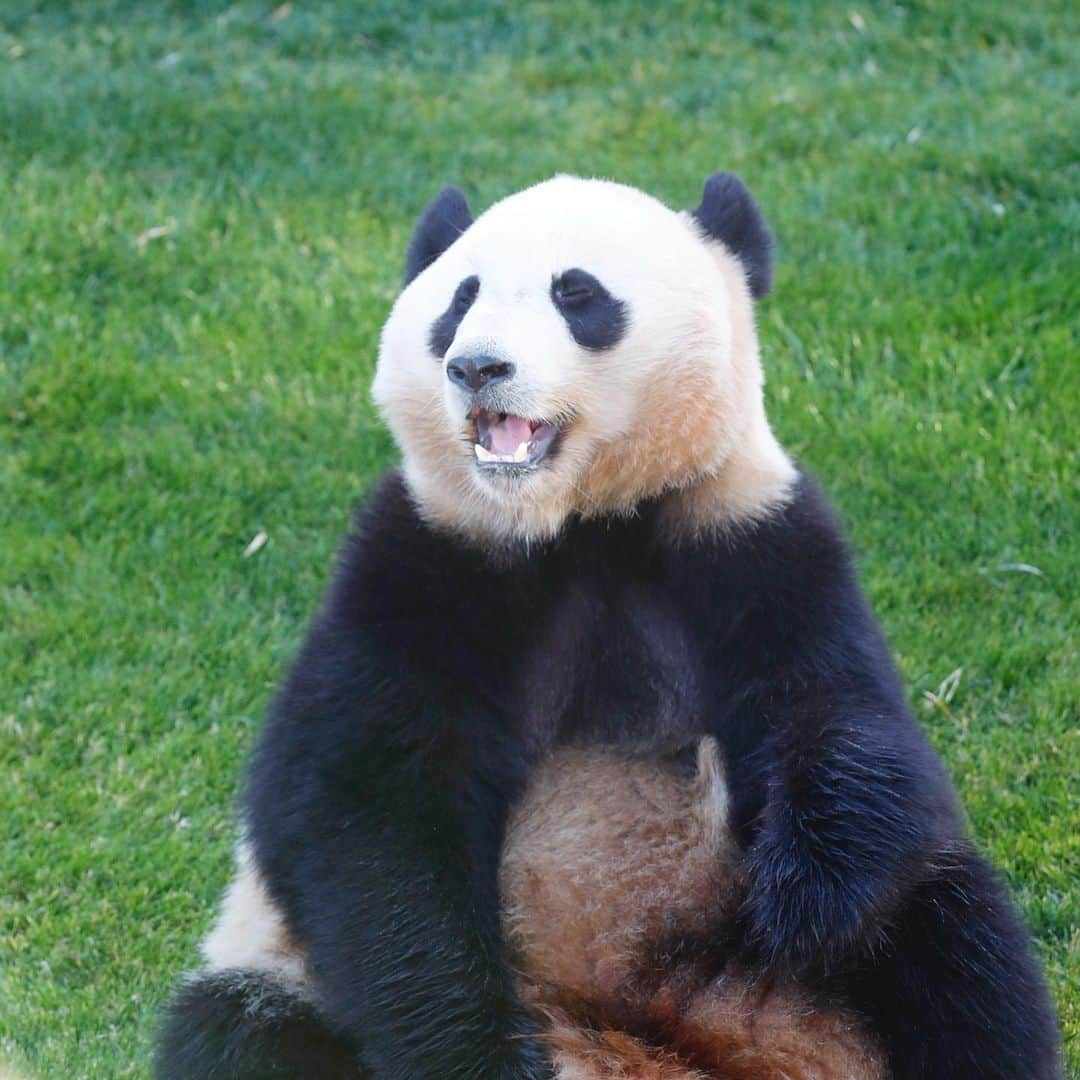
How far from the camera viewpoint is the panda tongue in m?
3.67

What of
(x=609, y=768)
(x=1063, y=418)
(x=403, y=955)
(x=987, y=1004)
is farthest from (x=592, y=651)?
(x=1063, y=418)

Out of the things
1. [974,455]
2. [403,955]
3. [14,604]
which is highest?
[403,955]

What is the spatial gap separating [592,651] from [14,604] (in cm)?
267

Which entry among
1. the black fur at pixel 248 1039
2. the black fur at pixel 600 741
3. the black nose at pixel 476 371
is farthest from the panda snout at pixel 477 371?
the black fur at pixel 248 1039

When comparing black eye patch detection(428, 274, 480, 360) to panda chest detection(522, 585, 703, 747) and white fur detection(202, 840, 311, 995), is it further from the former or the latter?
white fur detection(202, 840, 311, 995)

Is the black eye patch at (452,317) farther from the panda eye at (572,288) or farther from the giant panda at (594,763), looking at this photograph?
the panda eye at (572,288)

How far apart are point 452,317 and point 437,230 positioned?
491 millimetres

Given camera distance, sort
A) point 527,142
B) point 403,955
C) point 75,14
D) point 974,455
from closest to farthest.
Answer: point 403,955 → point 974,455 → point 527,142 → point 75,14

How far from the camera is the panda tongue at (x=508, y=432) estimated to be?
3.67 metres

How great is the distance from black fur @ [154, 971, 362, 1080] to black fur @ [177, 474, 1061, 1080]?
0.09 feet

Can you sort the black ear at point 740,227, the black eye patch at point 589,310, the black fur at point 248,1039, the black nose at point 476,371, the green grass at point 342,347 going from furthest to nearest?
the green grass at point 342,347
the black ear at point 740,227
the black eye patch at point 589,310
the black fur at point 248,1039
the black nose at point 476,371

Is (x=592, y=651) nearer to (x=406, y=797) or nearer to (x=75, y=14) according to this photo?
(x=406, y=797)

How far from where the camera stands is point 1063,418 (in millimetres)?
6309

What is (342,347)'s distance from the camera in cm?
682
